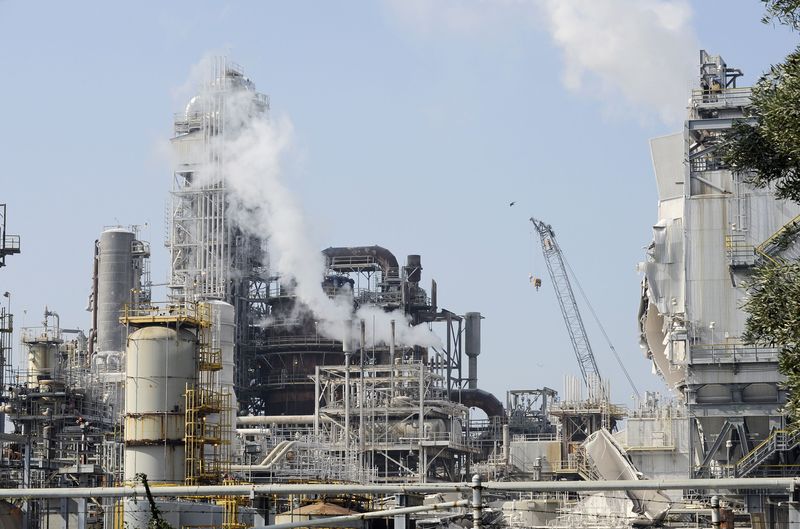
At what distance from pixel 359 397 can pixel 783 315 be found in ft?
267

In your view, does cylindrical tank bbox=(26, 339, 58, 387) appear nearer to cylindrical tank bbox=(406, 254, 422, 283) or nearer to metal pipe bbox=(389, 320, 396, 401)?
metal pipe bbox=(389, 320, 396, 401)

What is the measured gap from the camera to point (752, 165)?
2395 cm

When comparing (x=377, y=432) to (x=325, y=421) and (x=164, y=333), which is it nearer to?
(x=325, y=421)

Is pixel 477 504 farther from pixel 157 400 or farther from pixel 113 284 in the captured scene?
pixel 113 284

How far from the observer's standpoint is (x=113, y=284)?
100250 millimetres

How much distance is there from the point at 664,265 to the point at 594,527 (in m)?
17.3

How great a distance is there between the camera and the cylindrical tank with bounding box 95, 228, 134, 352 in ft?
328

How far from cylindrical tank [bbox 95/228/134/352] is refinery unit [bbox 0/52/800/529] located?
15 centimetres

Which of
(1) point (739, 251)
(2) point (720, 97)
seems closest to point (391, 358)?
(2) point (720, 97)

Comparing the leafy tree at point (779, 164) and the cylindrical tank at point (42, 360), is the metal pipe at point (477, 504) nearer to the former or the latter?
the leafy tree at point (779, 164)

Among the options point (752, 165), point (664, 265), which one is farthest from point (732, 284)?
point (752, 165)

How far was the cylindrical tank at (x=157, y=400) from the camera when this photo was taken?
5122 cm

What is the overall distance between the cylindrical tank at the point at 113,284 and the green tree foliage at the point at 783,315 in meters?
80.7

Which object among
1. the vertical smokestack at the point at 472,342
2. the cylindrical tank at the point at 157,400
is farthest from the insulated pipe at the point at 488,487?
the vertical smokestack at the point at 472,342
